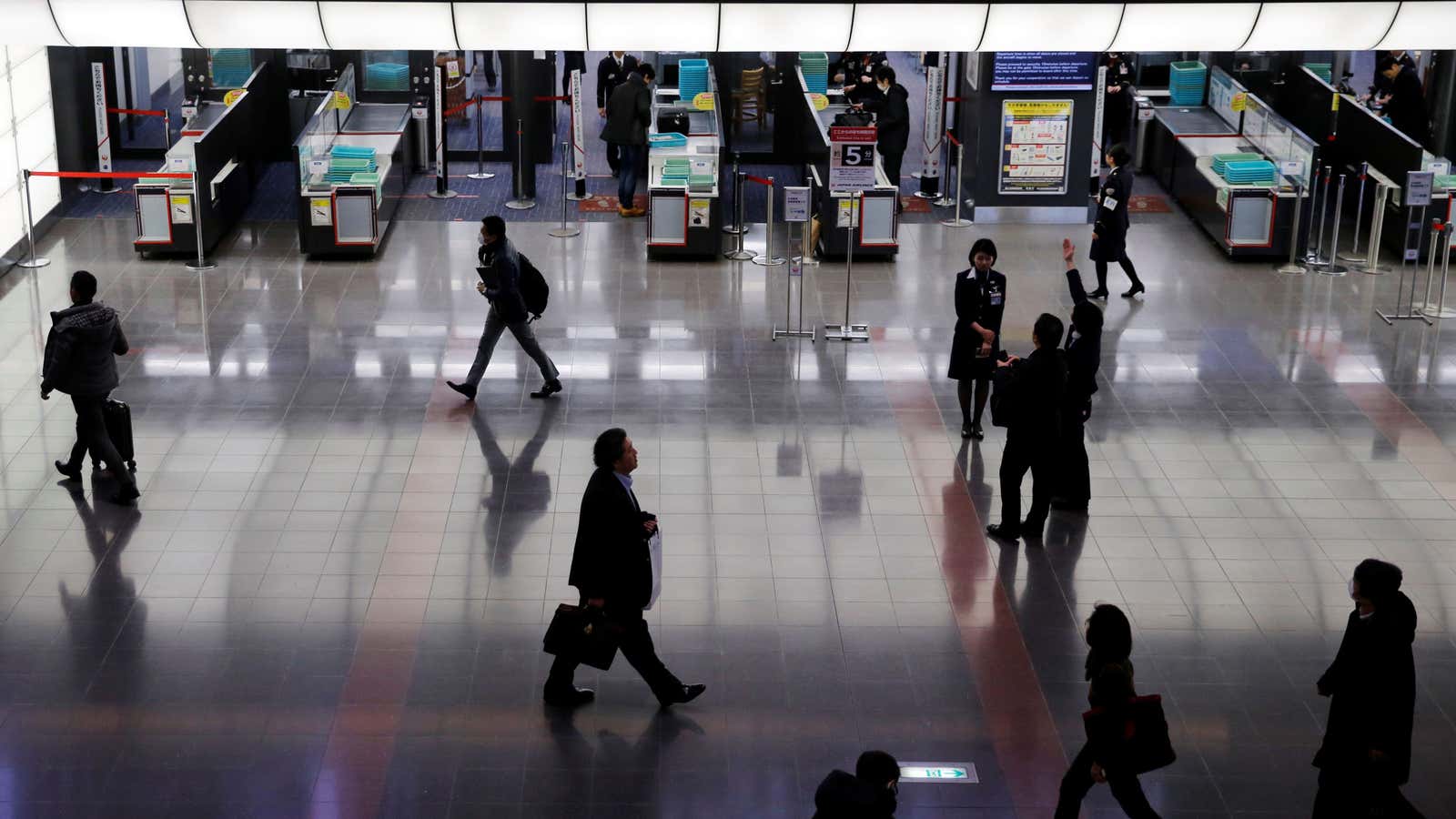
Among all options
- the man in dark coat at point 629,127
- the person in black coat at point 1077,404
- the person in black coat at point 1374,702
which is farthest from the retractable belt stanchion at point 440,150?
the person in black coat at point 1374,702

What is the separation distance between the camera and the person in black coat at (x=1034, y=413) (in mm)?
9250

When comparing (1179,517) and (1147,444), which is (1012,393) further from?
(1147,444)

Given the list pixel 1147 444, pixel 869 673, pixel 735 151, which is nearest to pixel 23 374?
pixel 869 673

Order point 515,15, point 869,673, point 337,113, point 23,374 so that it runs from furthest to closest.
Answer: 1. point 337,113
2. point 23,374
3. point 869,673
4. point 515,15

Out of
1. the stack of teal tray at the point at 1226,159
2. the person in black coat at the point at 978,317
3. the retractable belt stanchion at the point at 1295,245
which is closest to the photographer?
the person in black coat at the point at 978,317

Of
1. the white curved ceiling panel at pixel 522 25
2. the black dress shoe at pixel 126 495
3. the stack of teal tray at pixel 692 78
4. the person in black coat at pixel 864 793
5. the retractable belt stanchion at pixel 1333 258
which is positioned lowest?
the black dress shoe at pixel 126 495

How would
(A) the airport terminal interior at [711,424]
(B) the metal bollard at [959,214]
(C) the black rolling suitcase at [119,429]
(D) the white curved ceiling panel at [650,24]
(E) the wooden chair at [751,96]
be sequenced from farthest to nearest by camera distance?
(E) the wooden chair at [751,96] → (B) the metal bollard at [959,214] → (C) the black rolling suitcase at [119,429] → (A) the airport terminal interior at [711,424] → (D) the white curved ceiling panel at [650,24]

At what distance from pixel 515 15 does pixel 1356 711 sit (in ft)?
14.5

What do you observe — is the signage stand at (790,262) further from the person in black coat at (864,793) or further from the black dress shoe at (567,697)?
the person in black coat at (864,793)

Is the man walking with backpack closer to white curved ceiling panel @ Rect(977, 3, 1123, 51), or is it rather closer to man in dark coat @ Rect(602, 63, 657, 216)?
white curved ceiling panel @ Rect(977, 3, 1123, 51)

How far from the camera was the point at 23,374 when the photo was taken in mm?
12266

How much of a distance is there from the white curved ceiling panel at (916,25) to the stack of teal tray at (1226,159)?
34.1ft

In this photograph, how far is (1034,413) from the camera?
9312mm

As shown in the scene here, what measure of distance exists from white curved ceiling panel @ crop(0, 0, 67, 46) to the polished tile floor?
311 cm
